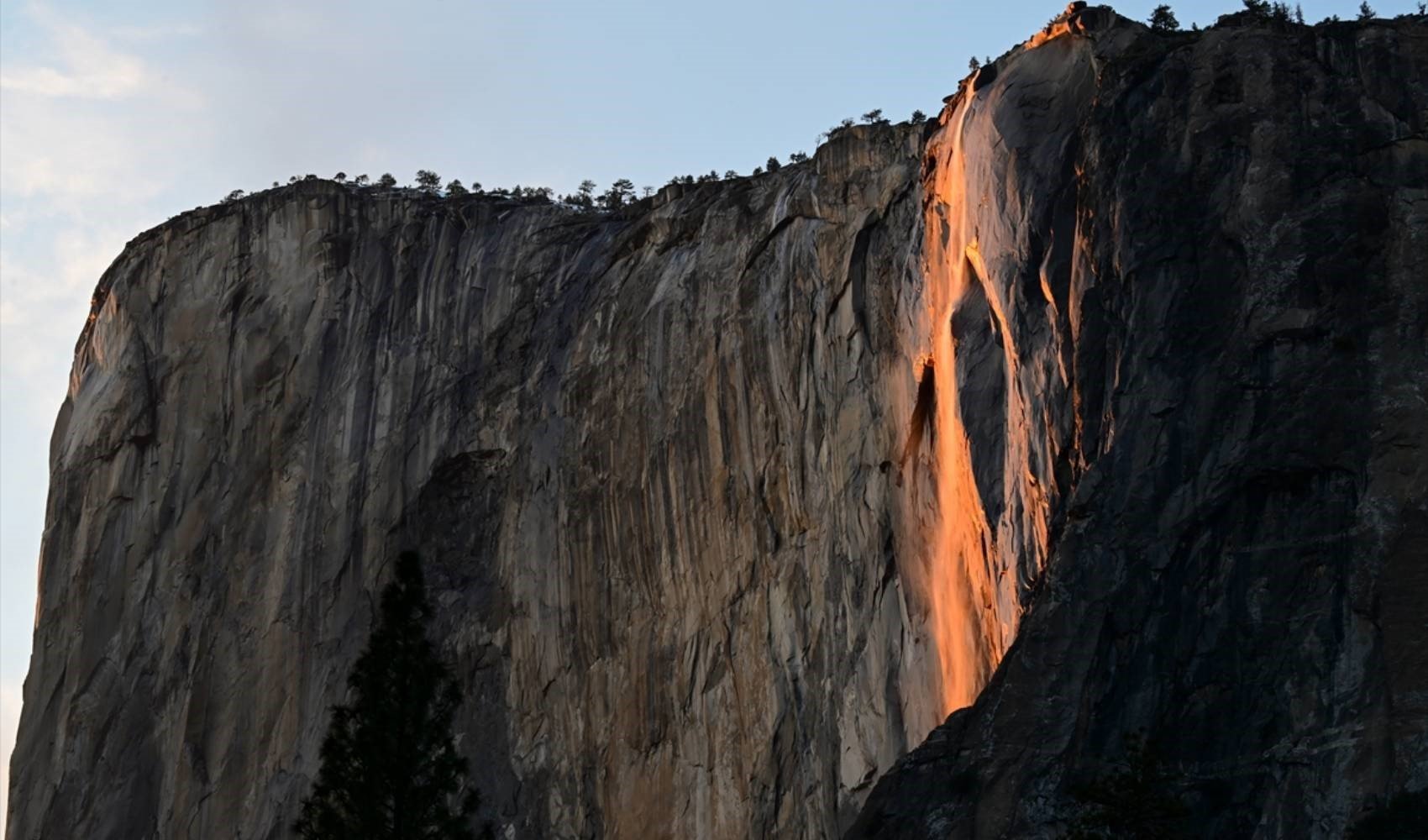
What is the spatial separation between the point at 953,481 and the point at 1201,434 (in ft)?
27.2

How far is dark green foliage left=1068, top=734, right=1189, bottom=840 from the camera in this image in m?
31.0

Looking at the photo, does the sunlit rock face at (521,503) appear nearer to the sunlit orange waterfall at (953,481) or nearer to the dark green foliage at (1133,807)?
the sunlit orange waterfall at (953,481)

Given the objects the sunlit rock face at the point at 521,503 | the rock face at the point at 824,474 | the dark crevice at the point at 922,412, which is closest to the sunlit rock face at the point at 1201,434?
the rock face at the point at 824,474

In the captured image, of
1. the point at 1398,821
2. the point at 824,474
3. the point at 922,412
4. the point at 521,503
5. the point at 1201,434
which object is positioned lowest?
the point at 1398,821

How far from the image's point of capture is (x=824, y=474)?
5025 cm

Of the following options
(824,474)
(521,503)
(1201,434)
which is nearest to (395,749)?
(1201,434)

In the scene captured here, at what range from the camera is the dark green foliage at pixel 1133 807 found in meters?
31.0

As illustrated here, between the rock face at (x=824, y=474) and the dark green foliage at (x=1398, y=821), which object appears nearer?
the dark green foliage at (x=1398, y=821)

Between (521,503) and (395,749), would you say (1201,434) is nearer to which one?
(395,749)

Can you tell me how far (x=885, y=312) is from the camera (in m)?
49.9

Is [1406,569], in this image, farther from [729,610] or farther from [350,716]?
[729,610]

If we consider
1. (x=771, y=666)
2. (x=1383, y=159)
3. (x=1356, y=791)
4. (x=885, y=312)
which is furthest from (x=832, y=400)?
(x=1356, y=791)

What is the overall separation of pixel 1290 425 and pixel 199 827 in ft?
101

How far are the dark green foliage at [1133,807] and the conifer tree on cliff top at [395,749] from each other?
735cm
